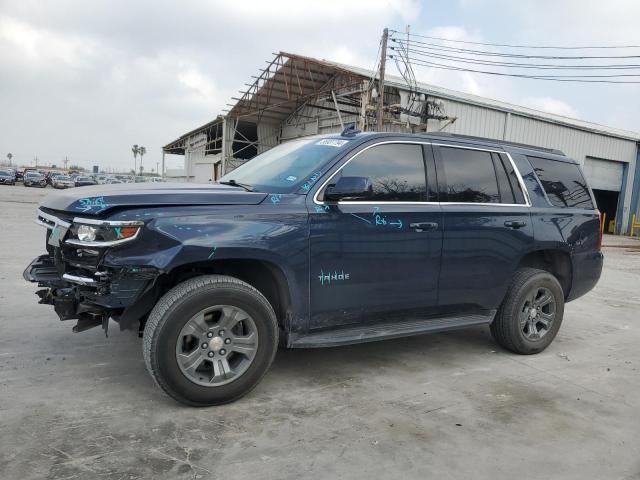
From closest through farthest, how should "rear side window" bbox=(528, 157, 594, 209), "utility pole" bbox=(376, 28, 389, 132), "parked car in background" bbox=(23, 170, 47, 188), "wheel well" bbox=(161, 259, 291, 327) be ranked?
"wheel well" bbox=(161, 259, 291, 327) → "rear side window" bbox=(528, 157, 594, 209) → "utility pole" bbox=(376, 28, 389, 132) → "parked car in background" bbox=(23, 170, 47, 188)

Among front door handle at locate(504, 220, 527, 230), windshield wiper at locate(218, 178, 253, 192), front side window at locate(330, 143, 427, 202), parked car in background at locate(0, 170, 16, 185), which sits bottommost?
parked car in background at locate(0, 170, 16, 185)

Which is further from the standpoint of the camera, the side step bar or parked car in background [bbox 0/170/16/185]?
parked car in background [bbox 0/170/16/185]

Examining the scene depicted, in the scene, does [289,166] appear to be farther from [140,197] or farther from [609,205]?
[609,205]

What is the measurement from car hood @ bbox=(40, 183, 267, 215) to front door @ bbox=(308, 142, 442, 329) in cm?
57

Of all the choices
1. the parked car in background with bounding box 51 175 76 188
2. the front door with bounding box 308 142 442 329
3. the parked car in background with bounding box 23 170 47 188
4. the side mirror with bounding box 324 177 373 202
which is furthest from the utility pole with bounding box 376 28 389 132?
the parked car in background with bounding box 23 170 47 188

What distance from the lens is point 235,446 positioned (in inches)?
116

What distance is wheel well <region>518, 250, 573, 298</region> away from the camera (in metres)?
5.09

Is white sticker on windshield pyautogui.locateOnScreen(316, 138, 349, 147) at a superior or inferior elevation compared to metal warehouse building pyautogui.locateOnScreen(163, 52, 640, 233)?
inferior

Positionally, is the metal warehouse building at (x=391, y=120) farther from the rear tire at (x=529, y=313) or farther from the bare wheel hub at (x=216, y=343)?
the bare wheel hub at (x=216, y=343)

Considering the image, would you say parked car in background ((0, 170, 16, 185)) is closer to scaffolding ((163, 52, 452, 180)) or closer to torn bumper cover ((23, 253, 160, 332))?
scaffolding ((163, 52, 452, 180))

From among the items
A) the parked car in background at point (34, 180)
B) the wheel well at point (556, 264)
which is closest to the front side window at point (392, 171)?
the wheel well at point (556, 264)

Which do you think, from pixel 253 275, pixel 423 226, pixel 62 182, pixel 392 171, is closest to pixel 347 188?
pixel 392 171

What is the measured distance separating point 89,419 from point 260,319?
1.23m

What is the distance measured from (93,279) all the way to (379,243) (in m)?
2.02
